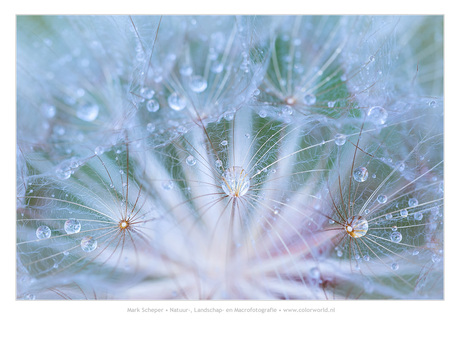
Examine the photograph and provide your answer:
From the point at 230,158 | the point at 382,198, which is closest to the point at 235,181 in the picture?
the point at 230,158

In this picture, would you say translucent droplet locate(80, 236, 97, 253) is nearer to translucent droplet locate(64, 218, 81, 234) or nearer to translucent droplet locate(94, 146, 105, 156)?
translucent droplet locate(64, 218, 81, 234)

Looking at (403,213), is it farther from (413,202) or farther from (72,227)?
(72,227)

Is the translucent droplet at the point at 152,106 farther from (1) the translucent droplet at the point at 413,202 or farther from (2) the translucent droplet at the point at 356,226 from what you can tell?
(1) the translucent droplet at the point at 413,202

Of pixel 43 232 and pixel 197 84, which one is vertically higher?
pixel 197 84

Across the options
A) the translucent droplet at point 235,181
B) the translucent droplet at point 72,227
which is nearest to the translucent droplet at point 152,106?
the translucent droplet at point 235,181

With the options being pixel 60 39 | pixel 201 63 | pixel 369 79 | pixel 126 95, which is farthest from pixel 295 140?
pixel 60 39
